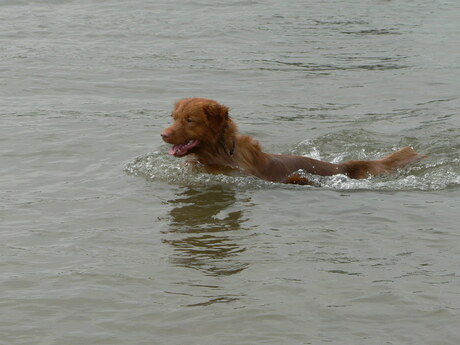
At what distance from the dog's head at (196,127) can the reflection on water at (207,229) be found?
0.48m

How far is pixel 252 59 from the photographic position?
Answer: 18.5 metres

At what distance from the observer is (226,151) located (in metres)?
10.7

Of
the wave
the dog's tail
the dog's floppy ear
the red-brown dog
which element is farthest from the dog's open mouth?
the dog's tail

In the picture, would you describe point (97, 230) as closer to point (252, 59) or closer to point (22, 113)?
point (22, 113)

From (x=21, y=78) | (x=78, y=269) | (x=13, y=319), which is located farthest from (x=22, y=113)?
(x=13, y=319)

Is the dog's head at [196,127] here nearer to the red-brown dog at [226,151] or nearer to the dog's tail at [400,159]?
the red-brown dog at [226,151]

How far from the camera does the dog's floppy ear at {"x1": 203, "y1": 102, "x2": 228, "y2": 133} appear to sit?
10.4 metres

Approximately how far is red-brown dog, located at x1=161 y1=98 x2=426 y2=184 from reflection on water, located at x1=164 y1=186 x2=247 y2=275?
42 centimetres

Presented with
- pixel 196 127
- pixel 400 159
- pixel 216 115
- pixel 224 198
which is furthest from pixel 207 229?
pixel 400 159

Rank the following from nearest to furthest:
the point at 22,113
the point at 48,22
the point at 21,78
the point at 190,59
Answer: the point at 22,113 → the point at 21,78 → the point at 190,59 → the point at 48,22

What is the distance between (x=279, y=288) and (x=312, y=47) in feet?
42.7

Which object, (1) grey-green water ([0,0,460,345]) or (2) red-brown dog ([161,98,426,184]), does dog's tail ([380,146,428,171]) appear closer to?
(2) red-brown dog ([161,98,426,184])

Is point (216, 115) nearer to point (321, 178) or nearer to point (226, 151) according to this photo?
point (226, 151)

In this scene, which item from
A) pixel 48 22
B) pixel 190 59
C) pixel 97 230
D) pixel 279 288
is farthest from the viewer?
pixel 48 22
